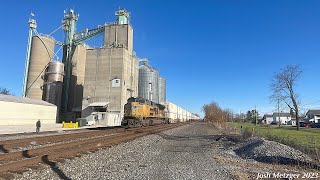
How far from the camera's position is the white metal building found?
3958cm

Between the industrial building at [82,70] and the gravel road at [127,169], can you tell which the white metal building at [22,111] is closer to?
the industrial building at [82,70]

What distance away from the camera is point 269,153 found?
12.0 metres

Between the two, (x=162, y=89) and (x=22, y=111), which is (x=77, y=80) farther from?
(x=162, y=89)

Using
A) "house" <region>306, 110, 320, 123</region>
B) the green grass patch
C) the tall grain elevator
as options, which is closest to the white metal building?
the tall grain elevator

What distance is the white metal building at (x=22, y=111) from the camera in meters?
39.6

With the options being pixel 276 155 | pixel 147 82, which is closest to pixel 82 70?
pixel 147 82

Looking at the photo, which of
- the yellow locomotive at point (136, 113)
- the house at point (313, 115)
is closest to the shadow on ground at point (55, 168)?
the yellow locomotive at point (136, 113)

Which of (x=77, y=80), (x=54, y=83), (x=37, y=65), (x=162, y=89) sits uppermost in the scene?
(x=37, y=65)

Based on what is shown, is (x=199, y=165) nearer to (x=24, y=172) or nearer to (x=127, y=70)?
(x=24, y=172)

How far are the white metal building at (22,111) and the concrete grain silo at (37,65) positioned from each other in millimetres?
23511

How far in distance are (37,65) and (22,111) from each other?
3313 cm

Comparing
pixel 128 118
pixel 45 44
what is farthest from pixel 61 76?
pixel 128 118

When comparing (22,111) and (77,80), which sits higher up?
(77,80)

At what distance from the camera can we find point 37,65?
7306 centimetres
